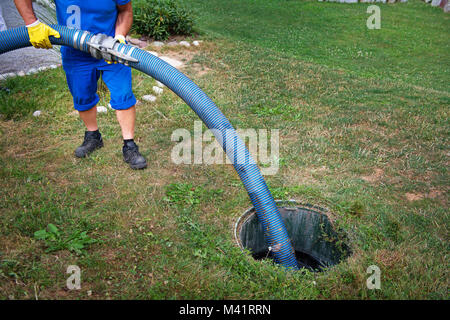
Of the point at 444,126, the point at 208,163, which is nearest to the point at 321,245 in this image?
the point at 208,163

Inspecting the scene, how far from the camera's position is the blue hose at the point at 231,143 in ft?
8.63

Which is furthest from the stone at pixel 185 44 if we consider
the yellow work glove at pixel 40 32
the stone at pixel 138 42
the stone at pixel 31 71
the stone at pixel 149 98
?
the yellow work glove at pixel 40 32

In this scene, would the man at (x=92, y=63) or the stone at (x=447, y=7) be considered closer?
the man at (x=92, y=63)

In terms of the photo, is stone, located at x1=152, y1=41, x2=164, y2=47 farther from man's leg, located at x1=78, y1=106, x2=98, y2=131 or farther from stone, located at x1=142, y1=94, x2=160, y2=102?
man's leg, located at x1=78, y1=106, x2=98, y2=131

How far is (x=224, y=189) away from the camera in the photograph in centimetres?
325

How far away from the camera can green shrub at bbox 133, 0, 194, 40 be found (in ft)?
23.7

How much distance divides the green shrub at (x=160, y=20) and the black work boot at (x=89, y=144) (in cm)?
404

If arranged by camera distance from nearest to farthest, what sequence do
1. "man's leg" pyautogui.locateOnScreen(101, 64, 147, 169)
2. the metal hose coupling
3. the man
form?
the metal hose coupling → the man → "man's leg" pyautogui.locateOnScreen(101, 64, 147, 169)

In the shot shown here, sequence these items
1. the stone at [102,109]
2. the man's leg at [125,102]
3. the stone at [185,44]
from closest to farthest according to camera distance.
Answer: the man's leg at [125,102] → the stone at [102,109] → the stone at [185,44]

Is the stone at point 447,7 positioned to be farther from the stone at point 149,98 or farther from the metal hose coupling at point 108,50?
Answer: the metal hose coupling at point 108,50

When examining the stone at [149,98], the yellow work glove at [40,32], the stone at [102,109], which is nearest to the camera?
the yellow work glove at [40,32]

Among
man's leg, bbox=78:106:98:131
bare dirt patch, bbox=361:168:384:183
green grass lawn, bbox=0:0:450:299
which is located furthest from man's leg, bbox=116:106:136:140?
bare dirt patch, bbox=361:168:384:183

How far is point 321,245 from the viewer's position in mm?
3037
